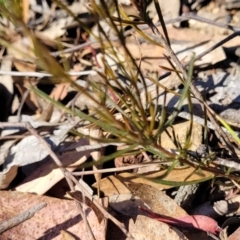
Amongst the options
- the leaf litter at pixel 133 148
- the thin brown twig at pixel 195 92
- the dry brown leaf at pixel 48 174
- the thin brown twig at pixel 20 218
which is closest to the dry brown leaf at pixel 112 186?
the leaf litter at pixel 133 148

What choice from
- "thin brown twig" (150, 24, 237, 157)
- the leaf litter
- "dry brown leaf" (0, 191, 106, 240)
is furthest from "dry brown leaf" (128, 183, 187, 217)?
"thin brown twig" (150, 24, 237, 157)

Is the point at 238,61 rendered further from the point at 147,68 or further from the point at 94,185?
the point at 94,185

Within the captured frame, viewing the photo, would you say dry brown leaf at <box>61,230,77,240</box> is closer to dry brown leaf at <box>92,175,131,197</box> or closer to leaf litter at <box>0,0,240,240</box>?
leaf litter at <box>0,0,240,240</box>

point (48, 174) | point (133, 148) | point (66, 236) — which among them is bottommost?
point (66, 236)

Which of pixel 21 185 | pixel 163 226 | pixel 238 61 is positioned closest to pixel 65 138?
pixel 21 185

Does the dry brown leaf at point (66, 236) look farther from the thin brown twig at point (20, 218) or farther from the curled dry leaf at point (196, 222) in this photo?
the curled dry leaf at point (196, 222)

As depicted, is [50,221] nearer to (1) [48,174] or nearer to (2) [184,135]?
(1) [48,174]

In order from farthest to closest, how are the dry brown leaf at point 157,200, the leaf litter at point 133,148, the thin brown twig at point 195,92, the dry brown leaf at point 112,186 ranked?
the dry brown leaf at point 112,186 → the dry brown leaf at point 157,200 → the leaf litter at point 133,148 → the thin brown twig at point 195,92

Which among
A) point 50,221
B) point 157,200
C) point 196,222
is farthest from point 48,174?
point 196,222
